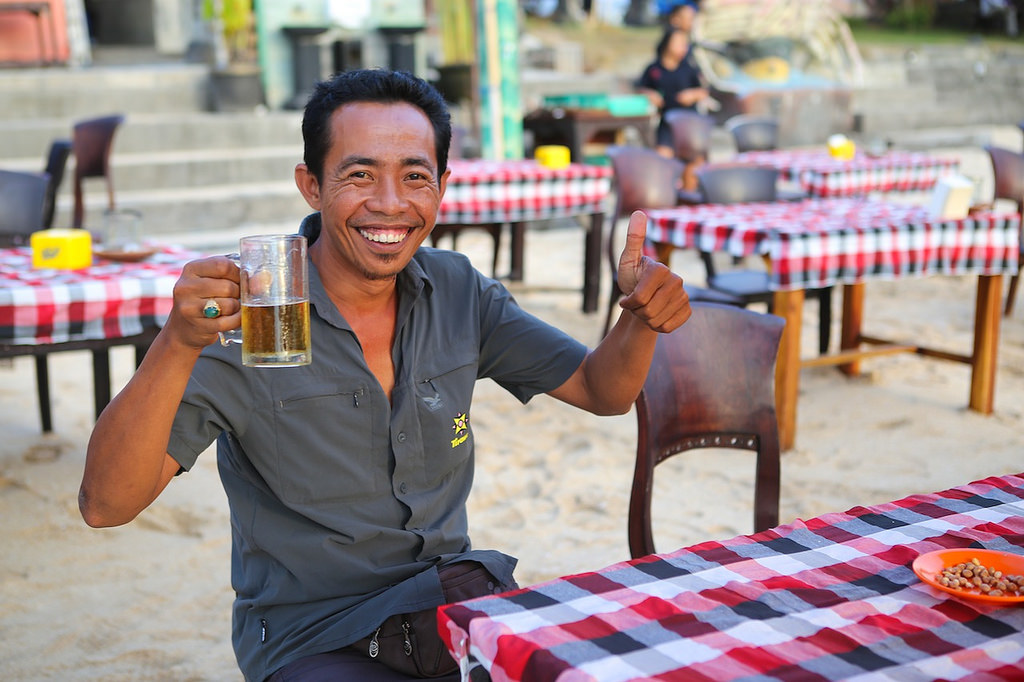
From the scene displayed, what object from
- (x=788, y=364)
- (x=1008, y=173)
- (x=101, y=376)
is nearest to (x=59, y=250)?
(x=101, y=376)

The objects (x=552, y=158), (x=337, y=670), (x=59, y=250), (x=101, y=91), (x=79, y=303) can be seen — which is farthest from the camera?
(x=101, y=91)

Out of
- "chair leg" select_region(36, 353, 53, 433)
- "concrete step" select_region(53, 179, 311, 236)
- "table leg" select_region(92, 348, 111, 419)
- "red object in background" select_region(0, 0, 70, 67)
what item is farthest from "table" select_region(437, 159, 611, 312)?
"red object in background" select_region(0, 0, 70, 67)

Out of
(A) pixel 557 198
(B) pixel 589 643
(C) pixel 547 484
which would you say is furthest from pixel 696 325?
(A) pixel 557 198

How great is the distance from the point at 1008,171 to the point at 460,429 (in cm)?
560

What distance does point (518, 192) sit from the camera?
618 cm

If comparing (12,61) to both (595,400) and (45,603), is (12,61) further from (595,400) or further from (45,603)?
(595,400)

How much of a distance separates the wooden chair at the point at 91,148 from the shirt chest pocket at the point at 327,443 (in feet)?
19.4

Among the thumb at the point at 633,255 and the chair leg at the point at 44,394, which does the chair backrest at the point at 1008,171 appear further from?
the thumb at the point at 633,255

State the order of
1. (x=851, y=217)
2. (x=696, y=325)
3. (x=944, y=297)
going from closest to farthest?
(x=696, y=325) → (x=851, y=217) → (x=944, y=297)

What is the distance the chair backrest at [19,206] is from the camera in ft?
15.3

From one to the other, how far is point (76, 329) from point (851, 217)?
328cm

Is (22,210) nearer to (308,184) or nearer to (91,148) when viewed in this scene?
(91,148)

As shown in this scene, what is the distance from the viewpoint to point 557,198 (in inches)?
251

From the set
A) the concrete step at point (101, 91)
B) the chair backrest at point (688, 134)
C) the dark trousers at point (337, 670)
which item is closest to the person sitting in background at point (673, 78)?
the chair backrest at point (688, 134)
